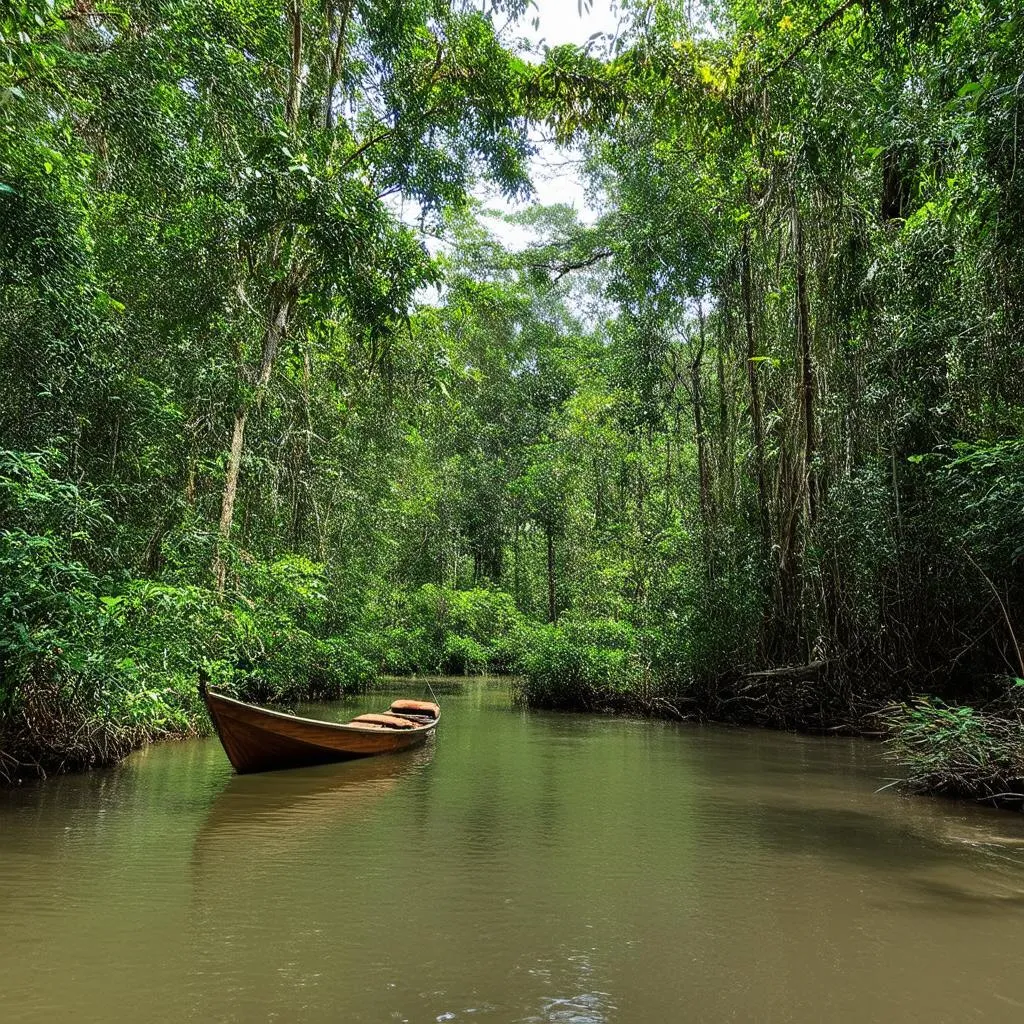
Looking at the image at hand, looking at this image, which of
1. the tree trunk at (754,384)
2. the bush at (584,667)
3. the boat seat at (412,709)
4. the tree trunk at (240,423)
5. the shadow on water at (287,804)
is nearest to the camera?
the shadow on water at (287,804)

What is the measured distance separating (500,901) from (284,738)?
416 cm

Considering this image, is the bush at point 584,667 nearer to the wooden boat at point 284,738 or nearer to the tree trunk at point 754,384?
the tree trunk at point 754,384

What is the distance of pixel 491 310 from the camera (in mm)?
17016

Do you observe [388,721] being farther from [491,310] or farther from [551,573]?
[551,573]

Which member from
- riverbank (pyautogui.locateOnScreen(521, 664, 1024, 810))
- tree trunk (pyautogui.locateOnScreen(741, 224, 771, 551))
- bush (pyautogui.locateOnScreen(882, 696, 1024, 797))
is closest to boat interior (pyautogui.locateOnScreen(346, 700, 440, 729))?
riverbank (pyautogui.locateOnScreen(521, 664, 1024, 810))

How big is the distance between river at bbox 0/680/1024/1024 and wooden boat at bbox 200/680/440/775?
0.25 m

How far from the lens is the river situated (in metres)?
2.95

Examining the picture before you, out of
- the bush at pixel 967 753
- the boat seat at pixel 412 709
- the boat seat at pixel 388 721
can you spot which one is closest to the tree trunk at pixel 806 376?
the bush at pixel 967 753

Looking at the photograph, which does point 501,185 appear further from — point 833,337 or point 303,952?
point 303,952

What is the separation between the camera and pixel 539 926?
3732mm

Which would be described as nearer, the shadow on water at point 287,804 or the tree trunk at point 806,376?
the shadow on water at point 287,804

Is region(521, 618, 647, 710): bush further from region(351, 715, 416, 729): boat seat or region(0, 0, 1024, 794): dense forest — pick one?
region(351, 715, 416, 729): boat seat

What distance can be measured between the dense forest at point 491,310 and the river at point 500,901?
1495 millimetres

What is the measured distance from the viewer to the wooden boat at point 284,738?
7168 mm
